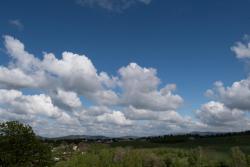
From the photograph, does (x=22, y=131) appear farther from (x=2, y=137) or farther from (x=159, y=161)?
(x=159, y=161)

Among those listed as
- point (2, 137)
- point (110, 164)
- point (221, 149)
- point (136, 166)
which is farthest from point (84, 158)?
point (221, 149)

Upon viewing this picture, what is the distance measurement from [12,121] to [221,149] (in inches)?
5136

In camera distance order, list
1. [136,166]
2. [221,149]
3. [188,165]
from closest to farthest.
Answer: [136,166] < [188,165] < [221,149]

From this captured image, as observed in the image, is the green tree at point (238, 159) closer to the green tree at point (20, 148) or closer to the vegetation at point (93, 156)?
the vegetation at point (93, 156)

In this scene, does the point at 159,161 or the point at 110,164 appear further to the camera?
the point at 159,161

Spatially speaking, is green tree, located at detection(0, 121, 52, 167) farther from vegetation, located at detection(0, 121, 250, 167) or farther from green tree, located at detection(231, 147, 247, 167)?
green tree, located at detection(231, 147, 247, 167)

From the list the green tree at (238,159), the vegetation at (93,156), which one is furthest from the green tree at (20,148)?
the green tree at (238,159)

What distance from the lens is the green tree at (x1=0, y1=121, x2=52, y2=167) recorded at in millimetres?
84188

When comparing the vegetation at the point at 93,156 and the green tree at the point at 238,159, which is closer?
the vegetation at the point at 93,156

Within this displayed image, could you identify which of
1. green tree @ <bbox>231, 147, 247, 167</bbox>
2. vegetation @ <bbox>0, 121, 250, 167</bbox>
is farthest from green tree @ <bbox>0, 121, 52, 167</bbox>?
green tree @ <bbox>231, 147, 247, 167</bbox>

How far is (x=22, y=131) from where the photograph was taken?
88500 millimetres

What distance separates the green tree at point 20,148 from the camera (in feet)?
276

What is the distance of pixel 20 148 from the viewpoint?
284ft

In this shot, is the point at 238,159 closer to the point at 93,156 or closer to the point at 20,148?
the point at 93,156
